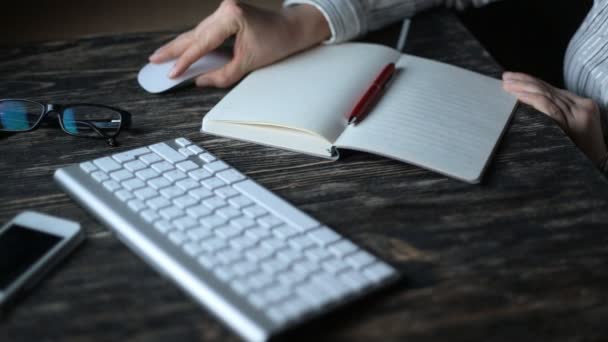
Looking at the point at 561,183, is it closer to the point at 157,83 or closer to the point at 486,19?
the point at 157,83

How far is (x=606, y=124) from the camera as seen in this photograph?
1.02 meters

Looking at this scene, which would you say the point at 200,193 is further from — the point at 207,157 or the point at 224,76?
the point at 224,76

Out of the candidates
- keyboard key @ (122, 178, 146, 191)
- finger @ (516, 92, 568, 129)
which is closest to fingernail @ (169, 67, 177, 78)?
keyboard key @ (122, 178, 146, 191)

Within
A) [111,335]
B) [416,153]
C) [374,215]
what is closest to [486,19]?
[416,153]

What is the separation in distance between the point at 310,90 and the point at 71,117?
1.13 feet

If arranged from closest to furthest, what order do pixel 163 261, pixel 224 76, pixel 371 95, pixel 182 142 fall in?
pixel 163 261
pixel 182 142
pixel 371 95
pixel 224 76

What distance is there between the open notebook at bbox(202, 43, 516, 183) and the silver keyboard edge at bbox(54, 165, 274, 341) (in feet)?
0.75

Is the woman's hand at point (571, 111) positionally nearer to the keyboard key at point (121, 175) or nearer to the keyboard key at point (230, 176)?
the keyboard key at point (230, 176)

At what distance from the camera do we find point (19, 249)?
0.66 m

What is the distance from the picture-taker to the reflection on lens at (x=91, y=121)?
0.90 meters

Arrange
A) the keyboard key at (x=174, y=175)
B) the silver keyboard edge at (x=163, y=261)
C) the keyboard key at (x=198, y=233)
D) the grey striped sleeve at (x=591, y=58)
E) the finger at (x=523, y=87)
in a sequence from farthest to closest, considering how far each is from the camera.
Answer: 1. the grey striped sleeve at (x=591, y=58)
2. the finger at (x=523, y=87)
3. the keyboard key at (x=174, y=175)
4. the keyboard key at (x=198, y=233)
5. the silver keyboard edge at (x=163, y=261)

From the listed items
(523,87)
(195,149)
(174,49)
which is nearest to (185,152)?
(195,149)

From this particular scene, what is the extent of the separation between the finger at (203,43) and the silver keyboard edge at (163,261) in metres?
0.32

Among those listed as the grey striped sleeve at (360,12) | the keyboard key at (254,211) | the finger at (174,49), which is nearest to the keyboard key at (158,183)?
the keyboard key at (254,211)
